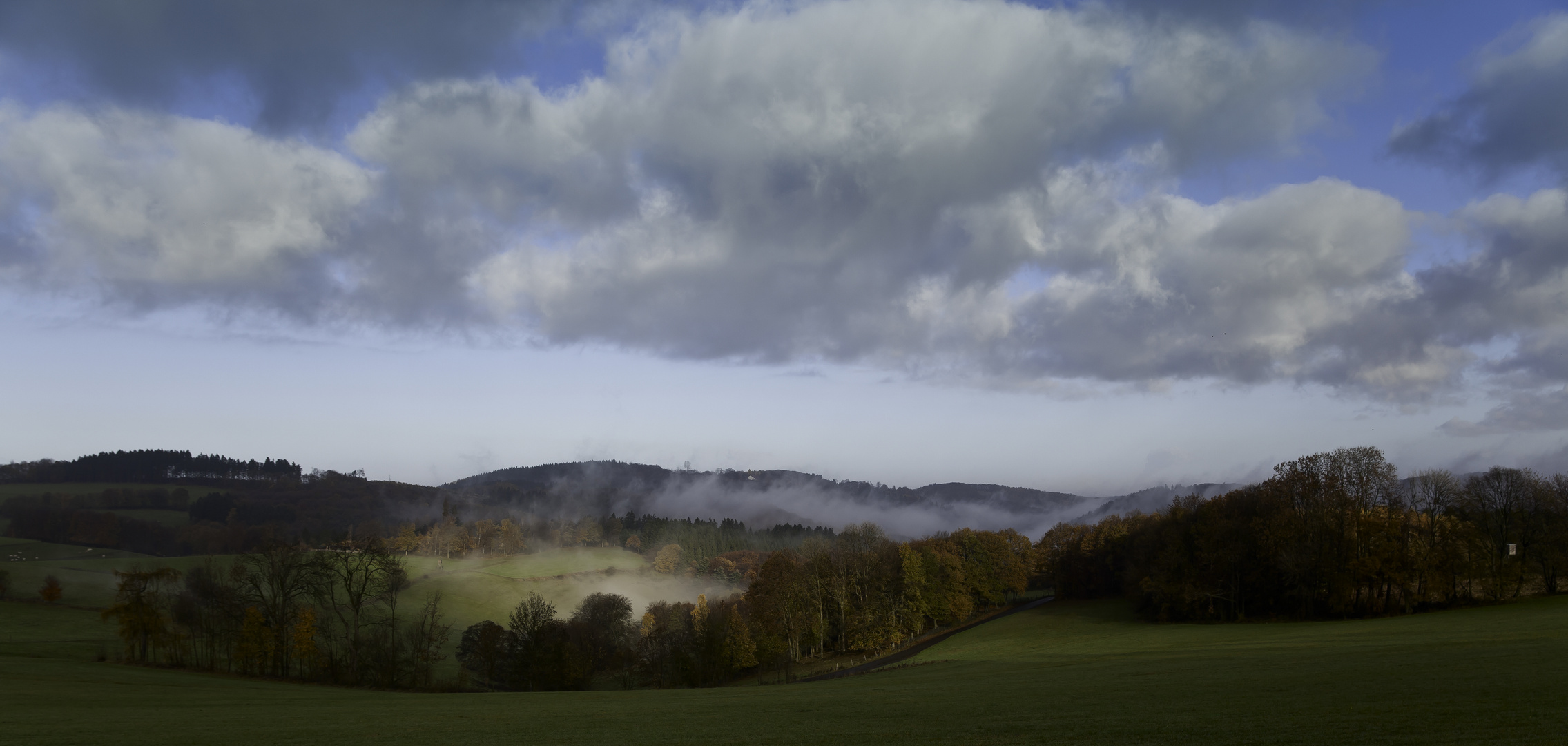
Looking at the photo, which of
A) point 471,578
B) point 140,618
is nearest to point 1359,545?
point 140,618

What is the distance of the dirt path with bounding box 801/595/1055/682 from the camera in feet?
232

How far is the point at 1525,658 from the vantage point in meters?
27.5

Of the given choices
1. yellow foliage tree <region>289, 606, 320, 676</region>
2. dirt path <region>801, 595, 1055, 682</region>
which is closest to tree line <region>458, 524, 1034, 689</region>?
dirt path <region>801, 595, 1055, 682</region>

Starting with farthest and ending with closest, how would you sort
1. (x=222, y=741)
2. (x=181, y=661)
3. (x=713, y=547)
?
1. (x=713, y=547)
2. (x=181, y=661)
3. (x=222, y=741)

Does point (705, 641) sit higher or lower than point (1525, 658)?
lower

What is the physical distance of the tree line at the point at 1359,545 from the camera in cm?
7000

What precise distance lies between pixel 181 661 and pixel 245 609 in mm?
5991

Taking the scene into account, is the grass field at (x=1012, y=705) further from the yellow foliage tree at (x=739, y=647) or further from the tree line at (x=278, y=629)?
the yellow foliage tree at (x=739, y=647)

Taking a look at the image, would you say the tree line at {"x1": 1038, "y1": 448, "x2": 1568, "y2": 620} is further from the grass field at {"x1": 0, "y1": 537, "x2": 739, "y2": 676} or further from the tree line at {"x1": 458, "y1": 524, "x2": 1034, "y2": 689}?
the grass field at {"x1": 0, "y1": 537, "x2": 739, "y2": 676}

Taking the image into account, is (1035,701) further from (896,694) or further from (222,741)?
(222,741)

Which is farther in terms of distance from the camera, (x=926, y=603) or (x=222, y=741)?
(x=926, y=603)

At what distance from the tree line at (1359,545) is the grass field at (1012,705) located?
1968 cm

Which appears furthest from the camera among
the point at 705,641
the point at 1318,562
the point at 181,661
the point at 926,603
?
the point at 926,603

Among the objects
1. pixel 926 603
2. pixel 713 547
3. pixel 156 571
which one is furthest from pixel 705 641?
pixel 713 547
